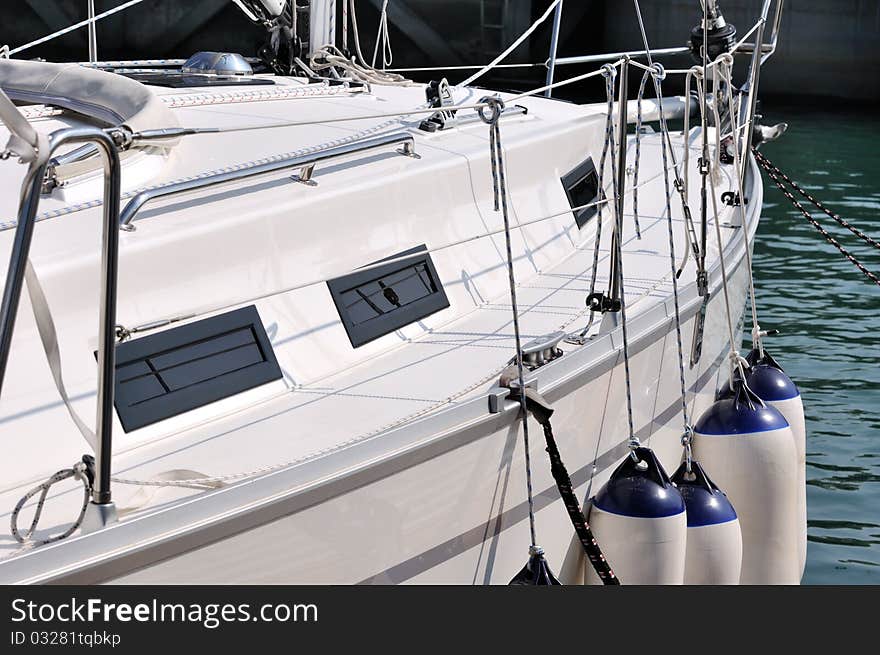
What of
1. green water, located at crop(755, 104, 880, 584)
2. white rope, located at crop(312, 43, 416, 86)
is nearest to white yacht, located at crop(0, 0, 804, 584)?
white rope, located at crop(312, 43, 416, 86)

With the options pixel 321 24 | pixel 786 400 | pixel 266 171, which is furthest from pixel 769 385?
pixel 321 24

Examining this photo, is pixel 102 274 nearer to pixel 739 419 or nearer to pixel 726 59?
pixel 739 419

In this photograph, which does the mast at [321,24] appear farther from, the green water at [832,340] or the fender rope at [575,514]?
the green water at [832,340]

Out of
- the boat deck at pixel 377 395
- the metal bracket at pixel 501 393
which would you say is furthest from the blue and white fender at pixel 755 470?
the metal bracket at pixel 501 393

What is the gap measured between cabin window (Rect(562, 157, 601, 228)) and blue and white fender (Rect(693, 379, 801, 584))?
0.85 metres

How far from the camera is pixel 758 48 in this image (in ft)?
14.8

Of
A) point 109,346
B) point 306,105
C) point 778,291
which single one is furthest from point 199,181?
point 778,291

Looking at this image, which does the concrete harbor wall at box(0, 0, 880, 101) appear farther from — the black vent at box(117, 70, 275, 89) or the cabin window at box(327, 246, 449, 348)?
the cabin window at box(327, 246, 449, 348)

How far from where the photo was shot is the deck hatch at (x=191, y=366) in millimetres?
2404

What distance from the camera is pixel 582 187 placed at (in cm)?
404

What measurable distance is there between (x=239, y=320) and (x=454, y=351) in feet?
1.93

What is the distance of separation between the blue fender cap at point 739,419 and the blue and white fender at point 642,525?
554mm
